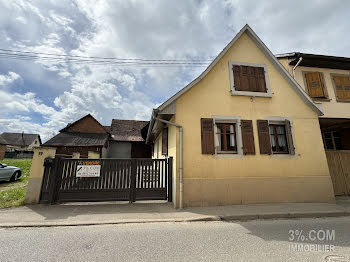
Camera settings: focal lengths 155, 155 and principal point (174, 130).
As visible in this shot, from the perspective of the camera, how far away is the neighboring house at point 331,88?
839cm

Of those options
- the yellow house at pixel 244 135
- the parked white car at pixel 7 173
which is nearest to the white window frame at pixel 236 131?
the yellow house at pixel 244 135

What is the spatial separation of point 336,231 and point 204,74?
21.3 ft

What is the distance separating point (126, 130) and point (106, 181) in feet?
62.2

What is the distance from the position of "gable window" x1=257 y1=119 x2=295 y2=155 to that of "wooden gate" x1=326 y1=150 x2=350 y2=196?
146 inches

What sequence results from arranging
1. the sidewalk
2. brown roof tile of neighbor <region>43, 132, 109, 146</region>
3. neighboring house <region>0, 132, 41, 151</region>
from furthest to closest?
neighboring house <region>0, 132, 41, 151</region>, brown roof tile of neighbor <region>43, 132, 109, 146</region>, the sidewalk

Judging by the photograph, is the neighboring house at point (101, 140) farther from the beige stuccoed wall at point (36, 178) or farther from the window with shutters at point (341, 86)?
the window with shutters at point (341, 86)

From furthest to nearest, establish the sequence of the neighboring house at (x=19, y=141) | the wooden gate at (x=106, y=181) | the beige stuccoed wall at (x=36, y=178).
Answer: the neighboring house at (x=19, y=141) < the wooden gate at (x=106, y=181) < the beige stuccoed wall at (x=36, y=178)

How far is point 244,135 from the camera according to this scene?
663 centimetres

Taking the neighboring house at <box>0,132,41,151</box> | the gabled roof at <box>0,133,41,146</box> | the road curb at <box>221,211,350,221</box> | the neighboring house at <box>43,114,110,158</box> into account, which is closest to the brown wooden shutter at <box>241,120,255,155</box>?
the road curb at <box>221,211,350,221</box>

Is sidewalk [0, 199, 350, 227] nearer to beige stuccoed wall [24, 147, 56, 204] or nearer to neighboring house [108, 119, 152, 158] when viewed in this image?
beige stuccoed wall [24, 147, 56, 204]

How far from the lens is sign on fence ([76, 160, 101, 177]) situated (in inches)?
243

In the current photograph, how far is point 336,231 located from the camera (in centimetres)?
405

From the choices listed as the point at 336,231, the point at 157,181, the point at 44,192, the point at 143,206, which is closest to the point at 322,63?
the point at 336,231

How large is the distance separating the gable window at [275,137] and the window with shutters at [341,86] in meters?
4.60
